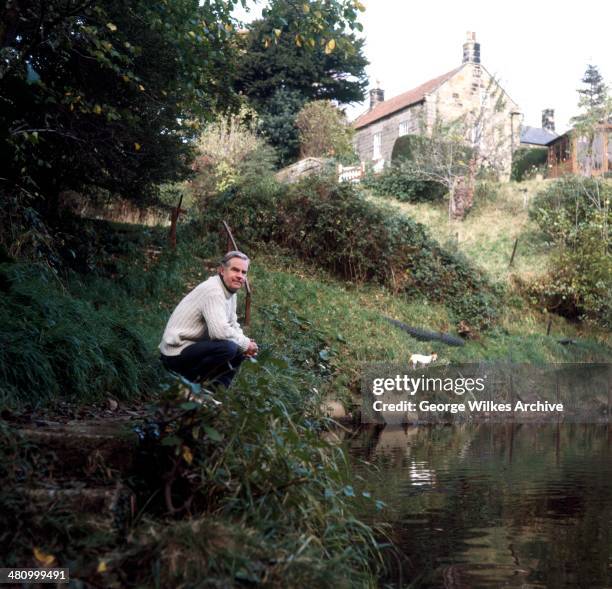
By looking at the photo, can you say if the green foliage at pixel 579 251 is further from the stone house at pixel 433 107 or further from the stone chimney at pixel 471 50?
the stone chimney at pixel 471 50

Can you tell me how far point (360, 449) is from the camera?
10.1 metres

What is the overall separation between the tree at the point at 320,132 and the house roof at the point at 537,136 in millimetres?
20123

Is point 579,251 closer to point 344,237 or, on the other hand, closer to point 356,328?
point 344,237

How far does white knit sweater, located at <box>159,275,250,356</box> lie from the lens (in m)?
6.09

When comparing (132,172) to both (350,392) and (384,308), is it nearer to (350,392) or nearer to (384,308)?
(350,392)

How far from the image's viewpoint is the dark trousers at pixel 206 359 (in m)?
6.13

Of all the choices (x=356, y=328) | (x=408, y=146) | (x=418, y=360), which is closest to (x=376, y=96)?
(x=408, y=146)

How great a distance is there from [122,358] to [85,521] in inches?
178

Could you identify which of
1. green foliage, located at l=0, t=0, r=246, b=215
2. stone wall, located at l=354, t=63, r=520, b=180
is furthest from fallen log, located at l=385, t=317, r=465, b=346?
stone wall, located at l=354, t=63, r=520, b=180

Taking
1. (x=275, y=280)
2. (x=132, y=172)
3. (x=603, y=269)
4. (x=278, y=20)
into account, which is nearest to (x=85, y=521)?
(x=278, y=20)

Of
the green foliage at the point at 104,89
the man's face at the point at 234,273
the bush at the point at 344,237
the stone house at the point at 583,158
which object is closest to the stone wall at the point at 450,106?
the stone house at the point at 583,158

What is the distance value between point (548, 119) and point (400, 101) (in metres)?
15.1

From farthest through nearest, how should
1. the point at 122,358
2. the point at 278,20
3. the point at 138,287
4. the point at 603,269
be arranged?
the point at 603,269 → the point at 138,287 → the point at 278,20 → the point at 122,358

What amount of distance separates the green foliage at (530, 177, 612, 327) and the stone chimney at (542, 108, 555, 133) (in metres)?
29.3
